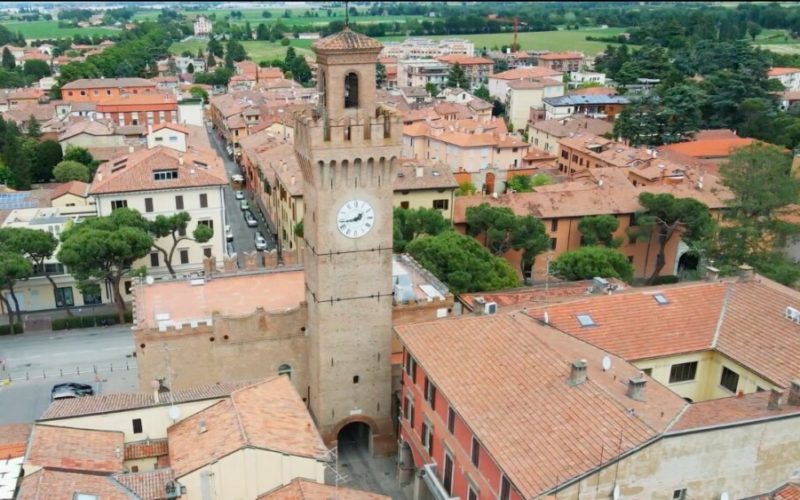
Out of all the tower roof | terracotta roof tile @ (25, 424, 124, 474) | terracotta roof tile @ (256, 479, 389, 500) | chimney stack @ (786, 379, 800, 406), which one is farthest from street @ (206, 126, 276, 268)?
chimney stack @ (786, 379, 800, 406)

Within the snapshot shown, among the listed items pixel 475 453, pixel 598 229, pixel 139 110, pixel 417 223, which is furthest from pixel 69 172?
pixel 475 453

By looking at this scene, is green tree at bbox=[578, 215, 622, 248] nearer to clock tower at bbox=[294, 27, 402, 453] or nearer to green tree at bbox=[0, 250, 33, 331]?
clock tower at bbox=[294, 27, 402, 453]

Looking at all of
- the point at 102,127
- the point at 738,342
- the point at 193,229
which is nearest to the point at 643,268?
the point at 738,342

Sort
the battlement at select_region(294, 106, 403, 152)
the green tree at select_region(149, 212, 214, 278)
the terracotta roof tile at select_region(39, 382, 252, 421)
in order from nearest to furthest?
1. the terracotta roof tile at select_region(39, 382, 252, 421)
2. the battlement at select_region(294, 106, 403, 152)
3. the green tree at select_region(149, 212, 214, 278)

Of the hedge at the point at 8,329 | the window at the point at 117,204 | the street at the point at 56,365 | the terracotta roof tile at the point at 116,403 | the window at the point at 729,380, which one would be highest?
the window at the point at 117,204

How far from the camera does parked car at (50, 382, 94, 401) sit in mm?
45575

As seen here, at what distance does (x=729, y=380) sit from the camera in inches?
1372

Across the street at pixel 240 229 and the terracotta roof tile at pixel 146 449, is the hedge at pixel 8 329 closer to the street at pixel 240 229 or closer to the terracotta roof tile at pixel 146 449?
the street at pixel 240 229

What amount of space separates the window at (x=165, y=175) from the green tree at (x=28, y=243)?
32.6 ft

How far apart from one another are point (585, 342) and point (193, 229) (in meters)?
41.0

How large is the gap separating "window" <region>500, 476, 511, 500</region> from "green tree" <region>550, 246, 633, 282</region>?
1212 inches

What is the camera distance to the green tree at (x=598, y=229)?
66.3 m

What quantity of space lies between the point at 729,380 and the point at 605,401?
37.4 ft

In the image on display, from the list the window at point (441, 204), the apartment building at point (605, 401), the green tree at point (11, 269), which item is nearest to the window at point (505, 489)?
the apartment building at point (605, 401)
